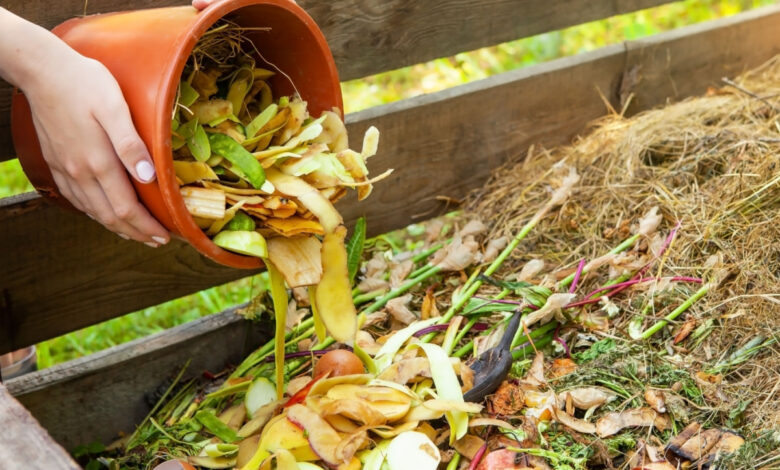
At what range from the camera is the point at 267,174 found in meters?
1.61

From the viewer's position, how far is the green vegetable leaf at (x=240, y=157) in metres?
1.54

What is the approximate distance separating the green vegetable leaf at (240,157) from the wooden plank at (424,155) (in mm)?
578

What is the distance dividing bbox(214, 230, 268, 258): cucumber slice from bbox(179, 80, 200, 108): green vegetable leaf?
257 mm

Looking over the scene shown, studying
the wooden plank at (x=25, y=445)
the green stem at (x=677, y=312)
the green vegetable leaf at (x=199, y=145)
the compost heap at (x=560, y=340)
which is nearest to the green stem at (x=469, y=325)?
the compost heap at (x=560, y=340)

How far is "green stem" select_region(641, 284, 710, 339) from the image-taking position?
1.96m

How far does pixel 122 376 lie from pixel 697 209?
1522 millimetres

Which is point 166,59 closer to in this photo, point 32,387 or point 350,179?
point 350,179

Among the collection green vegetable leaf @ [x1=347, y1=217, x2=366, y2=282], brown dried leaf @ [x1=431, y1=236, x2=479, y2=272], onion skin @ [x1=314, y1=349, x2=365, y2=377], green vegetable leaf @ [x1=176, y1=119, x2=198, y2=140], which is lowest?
brown dried leaf @ [x1=431, y1=236, x2=479, y2=272]

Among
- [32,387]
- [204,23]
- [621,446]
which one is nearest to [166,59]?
[204,23]

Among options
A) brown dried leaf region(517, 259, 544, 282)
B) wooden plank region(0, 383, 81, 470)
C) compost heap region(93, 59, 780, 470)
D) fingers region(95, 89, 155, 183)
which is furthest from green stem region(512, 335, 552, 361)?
wooden plank region(0, 383, 81, 470)

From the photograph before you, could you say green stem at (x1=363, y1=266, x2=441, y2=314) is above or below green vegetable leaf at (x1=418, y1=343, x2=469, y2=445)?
below

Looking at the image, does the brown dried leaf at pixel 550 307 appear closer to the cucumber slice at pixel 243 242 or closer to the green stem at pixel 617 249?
the green stem at pixel 617 249

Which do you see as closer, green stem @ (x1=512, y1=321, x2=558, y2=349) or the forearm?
the forearm

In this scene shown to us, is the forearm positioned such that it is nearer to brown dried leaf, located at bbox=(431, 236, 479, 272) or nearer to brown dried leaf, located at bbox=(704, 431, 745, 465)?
brown dried leaf, located at bbox=(431, 236, 479, 272)
